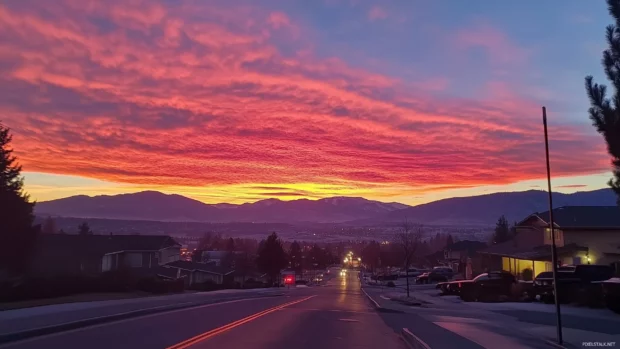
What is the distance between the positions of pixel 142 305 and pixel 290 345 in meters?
12.1

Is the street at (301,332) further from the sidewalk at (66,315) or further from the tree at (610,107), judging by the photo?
the tree at (610,107)

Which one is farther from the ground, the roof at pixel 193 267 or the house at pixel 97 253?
the house at pixel 97 253

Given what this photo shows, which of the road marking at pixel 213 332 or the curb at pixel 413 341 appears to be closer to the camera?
the road marking at pixel 213 332

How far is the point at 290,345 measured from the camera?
14.8 meters

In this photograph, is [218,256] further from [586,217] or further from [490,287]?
[490,287]

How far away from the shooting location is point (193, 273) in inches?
2773

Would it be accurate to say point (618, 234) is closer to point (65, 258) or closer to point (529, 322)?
point (529, 322)

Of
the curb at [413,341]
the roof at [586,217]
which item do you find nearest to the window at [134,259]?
the roof at [586,217]

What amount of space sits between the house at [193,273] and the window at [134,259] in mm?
2293

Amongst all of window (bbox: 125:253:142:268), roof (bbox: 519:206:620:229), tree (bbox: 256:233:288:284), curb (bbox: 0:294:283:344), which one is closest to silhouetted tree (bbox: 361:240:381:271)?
tree (bbox: 256:233:288:284)

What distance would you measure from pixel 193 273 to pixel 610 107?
60.5m

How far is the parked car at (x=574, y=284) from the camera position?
92.2 feet

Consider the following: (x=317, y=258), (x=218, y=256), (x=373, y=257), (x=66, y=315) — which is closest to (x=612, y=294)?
(x=66, y=315)

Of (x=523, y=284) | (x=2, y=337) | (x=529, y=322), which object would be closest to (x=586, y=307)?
(x=529, y=322)
